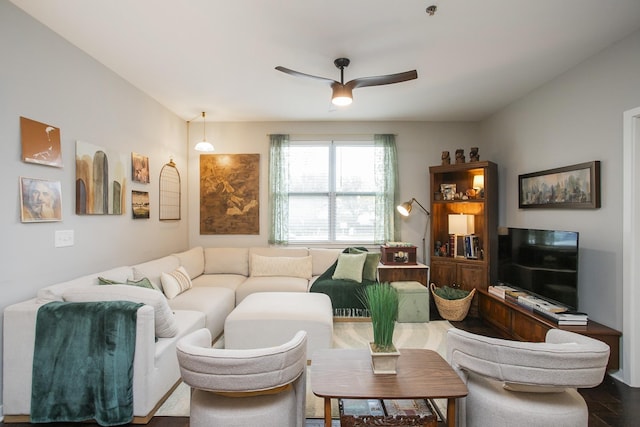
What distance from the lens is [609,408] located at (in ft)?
7.11

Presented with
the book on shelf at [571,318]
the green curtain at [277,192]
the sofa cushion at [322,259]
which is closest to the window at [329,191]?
the green curtain at [277,192]

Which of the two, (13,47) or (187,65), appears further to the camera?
(187,65)

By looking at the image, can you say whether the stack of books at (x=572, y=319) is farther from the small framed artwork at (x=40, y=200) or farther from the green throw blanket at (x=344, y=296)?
the small framed artwork at (x=40, y=200)

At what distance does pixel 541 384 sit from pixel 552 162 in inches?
107

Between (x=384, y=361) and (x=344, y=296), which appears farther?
(x=344, y=296)

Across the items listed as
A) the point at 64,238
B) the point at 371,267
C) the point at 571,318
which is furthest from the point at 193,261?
the point at 571,318

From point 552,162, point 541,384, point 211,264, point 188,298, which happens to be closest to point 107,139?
point 188,298

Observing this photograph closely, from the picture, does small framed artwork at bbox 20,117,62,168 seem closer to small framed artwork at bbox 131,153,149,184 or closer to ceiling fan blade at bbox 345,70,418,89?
small framed artwork at bbox 131,153,149,184

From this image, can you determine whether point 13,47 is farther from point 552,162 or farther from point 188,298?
point 552,162

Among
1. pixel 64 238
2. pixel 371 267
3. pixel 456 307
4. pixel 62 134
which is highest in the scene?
pixel 62 134

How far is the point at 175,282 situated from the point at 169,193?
1.53 metres

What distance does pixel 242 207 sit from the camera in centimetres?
483

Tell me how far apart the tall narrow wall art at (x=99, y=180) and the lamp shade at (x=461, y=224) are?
166 inches

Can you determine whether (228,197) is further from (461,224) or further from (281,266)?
(461,224)
